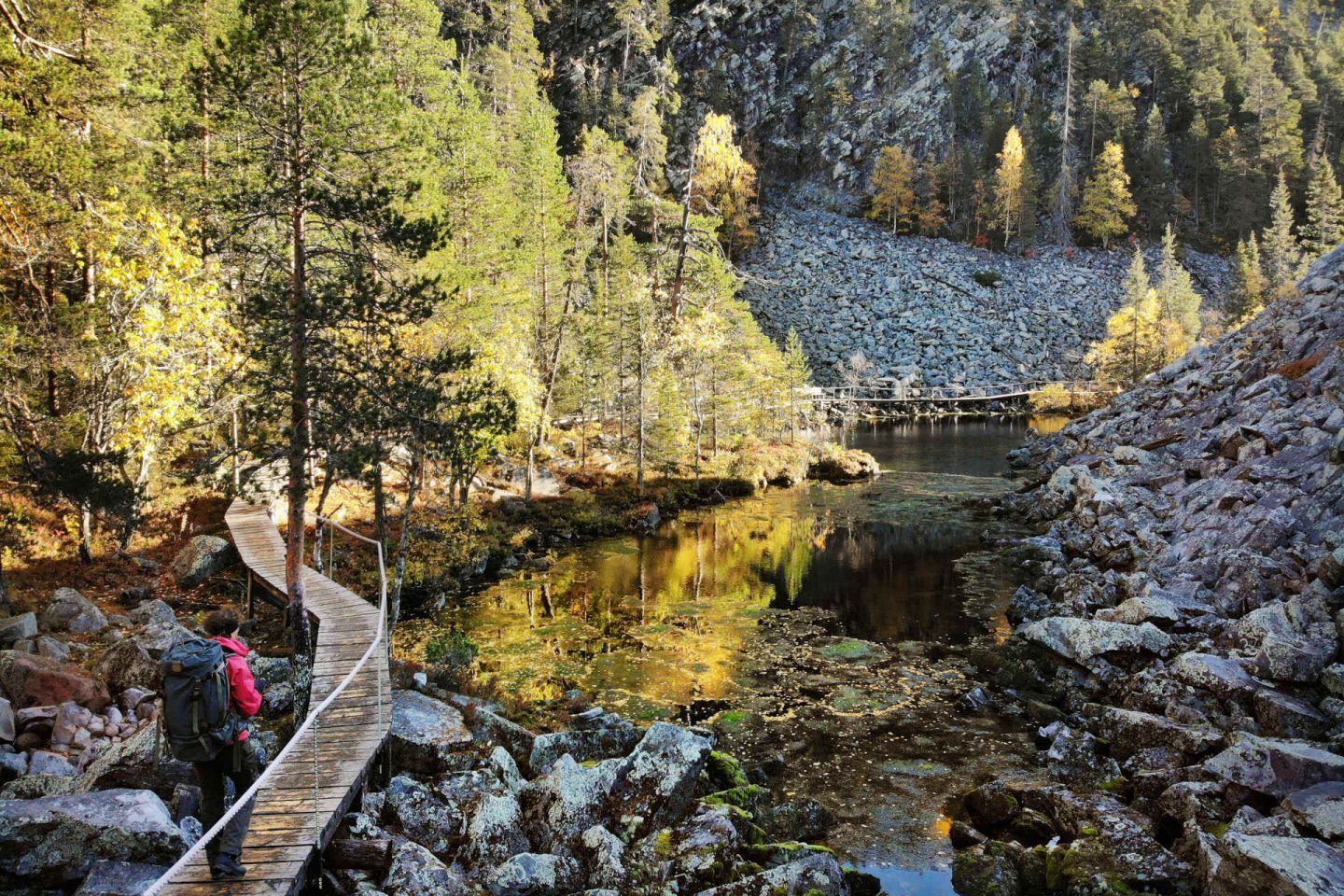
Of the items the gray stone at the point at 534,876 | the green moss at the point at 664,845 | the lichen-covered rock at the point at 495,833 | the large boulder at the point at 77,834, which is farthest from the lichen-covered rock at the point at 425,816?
the large boulder at the point at 77,834

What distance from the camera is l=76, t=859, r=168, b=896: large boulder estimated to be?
21.8 feet

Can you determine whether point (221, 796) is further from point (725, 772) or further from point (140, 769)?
point (725, 772)

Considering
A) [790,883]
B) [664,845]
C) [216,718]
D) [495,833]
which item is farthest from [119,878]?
[790,883]

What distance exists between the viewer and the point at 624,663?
1764cm

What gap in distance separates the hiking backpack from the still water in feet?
26.4

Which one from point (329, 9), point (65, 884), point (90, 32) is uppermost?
point (90, 32)

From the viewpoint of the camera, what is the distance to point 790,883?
853 cm

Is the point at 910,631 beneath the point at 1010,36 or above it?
beneath

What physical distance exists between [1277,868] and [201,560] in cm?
2219

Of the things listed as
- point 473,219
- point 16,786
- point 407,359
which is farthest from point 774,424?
point 16,786

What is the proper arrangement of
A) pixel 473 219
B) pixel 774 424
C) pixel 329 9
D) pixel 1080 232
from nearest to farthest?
pixel 329 9 → pixel 473 219 → pixel 774 424 → pixel 1080 232

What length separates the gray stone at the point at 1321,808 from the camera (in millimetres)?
8070

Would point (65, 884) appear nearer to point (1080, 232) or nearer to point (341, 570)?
point (341, 570)

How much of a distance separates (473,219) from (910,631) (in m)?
22.0
